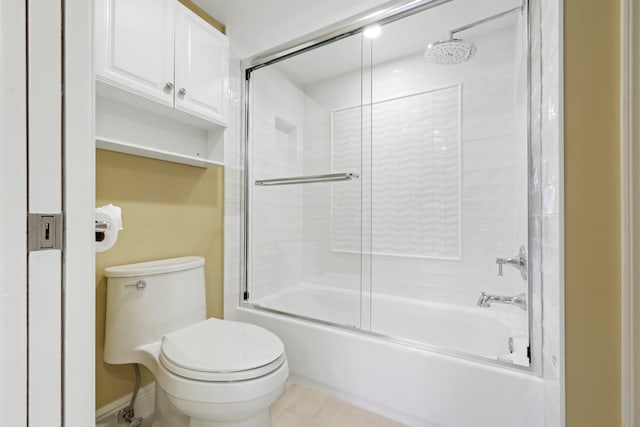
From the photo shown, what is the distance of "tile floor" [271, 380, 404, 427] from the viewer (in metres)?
1.41

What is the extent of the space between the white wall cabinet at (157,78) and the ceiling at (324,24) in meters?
0.26

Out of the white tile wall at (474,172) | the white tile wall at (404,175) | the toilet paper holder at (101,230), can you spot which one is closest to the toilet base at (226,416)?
the toilet paper holder at (101,230)

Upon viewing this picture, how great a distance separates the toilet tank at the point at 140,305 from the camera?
4.34 ft

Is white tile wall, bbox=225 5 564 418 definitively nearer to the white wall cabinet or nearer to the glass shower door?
the glass shower door

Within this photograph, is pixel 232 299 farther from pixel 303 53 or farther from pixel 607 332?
pixel 607 332

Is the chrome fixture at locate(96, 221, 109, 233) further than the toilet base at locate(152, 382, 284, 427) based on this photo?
No

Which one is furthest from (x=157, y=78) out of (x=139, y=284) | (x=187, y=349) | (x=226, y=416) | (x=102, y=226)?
(x=226, y=416)

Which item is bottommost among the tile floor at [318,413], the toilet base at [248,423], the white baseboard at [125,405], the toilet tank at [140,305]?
the tile floor at [318,413]

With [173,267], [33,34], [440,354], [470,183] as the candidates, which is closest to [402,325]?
[440,354]

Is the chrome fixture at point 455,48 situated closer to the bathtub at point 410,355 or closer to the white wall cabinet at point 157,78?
the white wall cabinet at point 157,78

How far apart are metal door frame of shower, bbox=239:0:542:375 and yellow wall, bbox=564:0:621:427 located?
40 cm

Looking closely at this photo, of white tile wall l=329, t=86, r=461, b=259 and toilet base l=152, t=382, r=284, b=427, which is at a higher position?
white tile wall l=329, t=86, r=461, b=259

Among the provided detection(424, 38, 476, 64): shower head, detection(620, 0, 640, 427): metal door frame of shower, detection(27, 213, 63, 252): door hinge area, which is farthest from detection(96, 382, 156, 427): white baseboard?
detection(424, 38, 476, 64): shower head

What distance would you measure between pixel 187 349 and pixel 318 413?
736 mm
